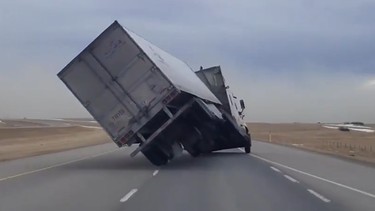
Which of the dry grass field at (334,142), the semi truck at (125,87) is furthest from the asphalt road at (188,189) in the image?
the dry grass field at (334,142)

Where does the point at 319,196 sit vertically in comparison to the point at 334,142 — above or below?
above

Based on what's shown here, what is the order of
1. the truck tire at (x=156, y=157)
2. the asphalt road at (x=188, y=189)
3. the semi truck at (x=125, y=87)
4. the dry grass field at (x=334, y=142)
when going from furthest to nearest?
the dry grass field at (x=334, y=142), the truck tire at (x=156, y=157), the semi truck at (x=125, y=87), the asphalt road at (x=188, y=189)

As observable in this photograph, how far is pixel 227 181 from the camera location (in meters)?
18.9

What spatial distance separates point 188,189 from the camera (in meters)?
16.2

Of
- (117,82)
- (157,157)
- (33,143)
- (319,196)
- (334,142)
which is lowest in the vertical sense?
(334,142)

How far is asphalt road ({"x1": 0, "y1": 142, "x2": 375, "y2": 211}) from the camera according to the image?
12.8m

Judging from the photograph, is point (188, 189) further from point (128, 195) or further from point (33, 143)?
point (33, 143)

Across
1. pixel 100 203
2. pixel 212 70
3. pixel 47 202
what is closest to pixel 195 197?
pixel 100 203

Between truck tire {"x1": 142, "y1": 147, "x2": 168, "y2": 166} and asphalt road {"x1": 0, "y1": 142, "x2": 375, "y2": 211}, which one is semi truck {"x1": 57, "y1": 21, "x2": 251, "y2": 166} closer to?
truck tire {"x1": 142, "y1": 147, "x2": 168, "y2": 166}

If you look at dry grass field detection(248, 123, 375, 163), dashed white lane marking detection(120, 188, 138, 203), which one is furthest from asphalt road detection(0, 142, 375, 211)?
dry grass field detection(248, 123, 375, 163)

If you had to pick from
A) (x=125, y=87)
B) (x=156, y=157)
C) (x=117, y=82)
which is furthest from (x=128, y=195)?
(x=156, y=157)

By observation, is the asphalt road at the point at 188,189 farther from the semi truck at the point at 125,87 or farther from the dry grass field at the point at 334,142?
the dry grass field at the point at 334,142

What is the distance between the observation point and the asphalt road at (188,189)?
1280 centimetres

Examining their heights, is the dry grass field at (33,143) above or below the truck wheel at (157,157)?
above
